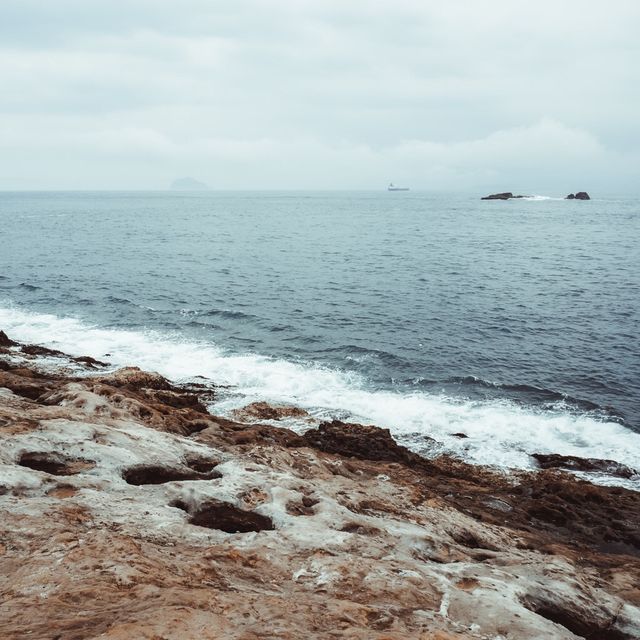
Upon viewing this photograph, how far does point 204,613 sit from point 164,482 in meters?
6.54

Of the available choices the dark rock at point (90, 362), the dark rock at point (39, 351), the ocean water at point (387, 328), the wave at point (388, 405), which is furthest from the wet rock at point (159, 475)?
the dark rock at point (39, 351)

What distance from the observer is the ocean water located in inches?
985

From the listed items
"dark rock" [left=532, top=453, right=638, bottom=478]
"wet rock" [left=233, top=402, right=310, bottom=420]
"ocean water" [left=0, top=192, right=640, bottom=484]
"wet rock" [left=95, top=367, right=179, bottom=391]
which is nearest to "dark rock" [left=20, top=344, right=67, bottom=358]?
"ocean water" [left=0, top=192, right=640, bottom=484]

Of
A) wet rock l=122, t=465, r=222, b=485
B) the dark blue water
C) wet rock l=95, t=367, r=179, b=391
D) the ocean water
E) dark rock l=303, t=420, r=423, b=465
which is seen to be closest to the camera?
wet rock l=122, t=465, r=222, b=485

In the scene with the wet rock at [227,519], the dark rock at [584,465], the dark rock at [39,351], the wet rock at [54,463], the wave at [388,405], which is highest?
the wet rock at [54,463]

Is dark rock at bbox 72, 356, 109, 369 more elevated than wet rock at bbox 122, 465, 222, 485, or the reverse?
wet rock at bbox 122, 465, 222, 485

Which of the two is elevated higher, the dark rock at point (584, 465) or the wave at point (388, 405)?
the wave at point (388, 405)

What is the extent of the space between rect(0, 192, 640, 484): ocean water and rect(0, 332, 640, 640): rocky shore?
16.8 ft

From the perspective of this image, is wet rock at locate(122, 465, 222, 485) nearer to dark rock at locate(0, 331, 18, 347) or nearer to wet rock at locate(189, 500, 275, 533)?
wet rock at locate(189, 500, 275, 533)

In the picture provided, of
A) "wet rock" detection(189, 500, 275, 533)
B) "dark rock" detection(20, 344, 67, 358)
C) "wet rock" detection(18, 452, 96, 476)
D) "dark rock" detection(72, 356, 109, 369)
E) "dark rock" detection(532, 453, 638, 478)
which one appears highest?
"wet rock" detection(18, 452, 96, 476)

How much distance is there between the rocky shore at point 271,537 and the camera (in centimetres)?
772

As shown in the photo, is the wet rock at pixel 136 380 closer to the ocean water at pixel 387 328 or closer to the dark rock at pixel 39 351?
the ocean water at pixel 387 328

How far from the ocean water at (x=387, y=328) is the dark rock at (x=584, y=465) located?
785 mm

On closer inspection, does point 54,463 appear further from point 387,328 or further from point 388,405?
point 387,328
